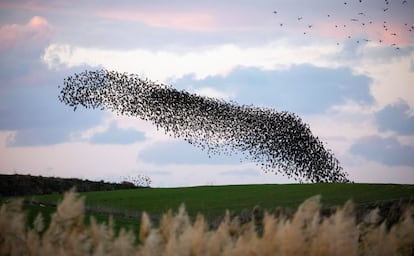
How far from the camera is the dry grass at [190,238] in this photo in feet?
35.7

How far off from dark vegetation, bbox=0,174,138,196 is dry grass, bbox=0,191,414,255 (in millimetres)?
35771

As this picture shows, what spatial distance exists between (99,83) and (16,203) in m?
34.8

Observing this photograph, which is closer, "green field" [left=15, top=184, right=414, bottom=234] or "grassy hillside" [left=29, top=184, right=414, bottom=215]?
"green field" [left=15, top=184, right=414, bottom=234]

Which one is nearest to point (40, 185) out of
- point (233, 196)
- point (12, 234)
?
point (233, 196)

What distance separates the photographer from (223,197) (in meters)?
44.4

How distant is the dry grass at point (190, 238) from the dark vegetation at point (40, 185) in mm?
35771

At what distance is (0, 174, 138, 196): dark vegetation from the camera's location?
47.6 m

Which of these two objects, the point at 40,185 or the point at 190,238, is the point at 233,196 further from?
the point at 190,238

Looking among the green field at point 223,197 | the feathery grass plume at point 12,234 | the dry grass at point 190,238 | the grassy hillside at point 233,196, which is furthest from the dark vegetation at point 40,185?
the dry grass at point 190,238

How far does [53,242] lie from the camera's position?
38.2 ft

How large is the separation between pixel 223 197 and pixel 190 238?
110 feet

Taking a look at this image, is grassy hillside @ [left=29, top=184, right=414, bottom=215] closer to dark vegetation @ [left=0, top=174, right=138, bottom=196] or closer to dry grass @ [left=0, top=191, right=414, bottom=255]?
dark vegetation @ [left=0, top=174, right=138, bottom=196]

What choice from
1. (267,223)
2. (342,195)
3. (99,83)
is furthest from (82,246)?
(99,83)

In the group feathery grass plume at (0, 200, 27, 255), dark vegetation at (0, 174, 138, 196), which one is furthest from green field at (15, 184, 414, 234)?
feathery grass plume at (0, 200, 27, 255)
